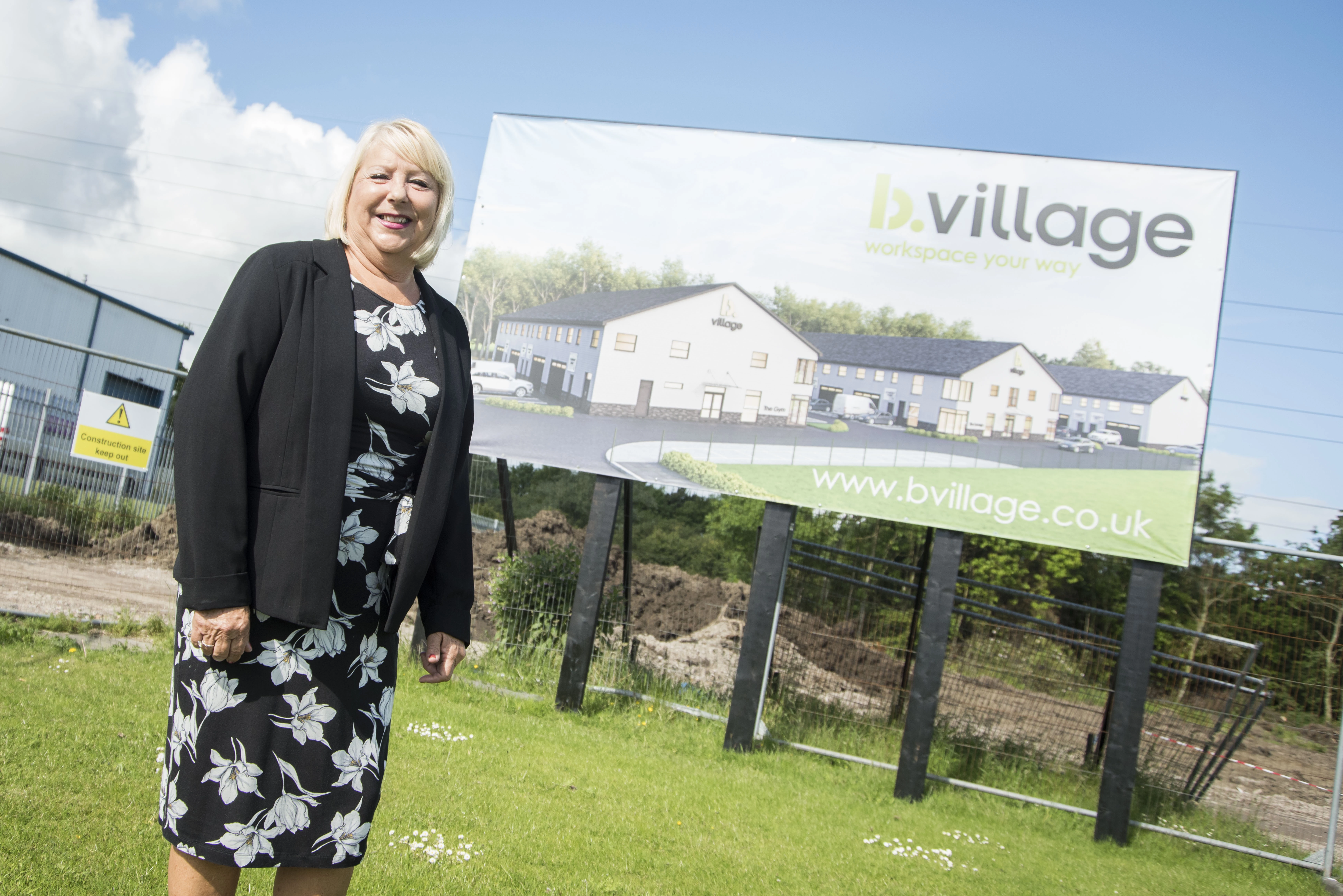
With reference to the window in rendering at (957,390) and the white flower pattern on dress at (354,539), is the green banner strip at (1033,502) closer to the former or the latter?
the window in rendering at (957,390)

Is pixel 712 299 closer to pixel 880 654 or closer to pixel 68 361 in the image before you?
pixel 880 654

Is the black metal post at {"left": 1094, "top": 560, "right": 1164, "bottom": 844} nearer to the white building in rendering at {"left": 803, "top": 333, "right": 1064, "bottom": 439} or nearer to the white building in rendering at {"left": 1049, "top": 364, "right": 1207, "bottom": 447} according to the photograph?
the white building in rendering at {"left": 1049, "top": 364, "right": 1207, "bottom": 447}

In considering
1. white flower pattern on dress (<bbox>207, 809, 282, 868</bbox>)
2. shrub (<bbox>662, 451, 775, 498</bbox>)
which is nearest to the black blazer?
white flower pattern on dress (<bbox>207, 809, 282, 868</bbox>)

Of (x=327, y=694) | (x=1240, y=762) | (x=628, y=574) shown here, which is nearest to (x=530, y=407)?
(x=628, y=574)

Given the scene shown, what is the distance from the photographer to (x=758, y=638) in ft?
18.8

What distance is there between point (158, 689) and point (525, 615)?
2766 millimetres

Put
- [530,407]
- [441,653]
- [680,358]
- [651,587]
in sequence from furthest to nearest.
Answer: [651,587]
[530,407]
[680,358]
[441,653]

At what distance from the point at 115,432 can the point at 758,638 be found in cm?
477

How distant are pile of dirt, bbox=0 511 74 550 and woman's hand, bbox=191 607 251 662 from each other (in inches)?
229

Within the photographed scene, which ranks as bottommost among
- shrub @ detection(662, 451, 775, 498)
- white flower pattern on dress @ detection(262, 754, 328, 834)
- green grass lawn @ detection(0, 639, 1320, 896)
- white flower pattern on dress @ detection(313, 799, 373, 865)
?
green grass lawn @ detection(0, 639, 1320, 896)

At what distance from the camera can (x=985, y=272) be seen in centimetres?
559

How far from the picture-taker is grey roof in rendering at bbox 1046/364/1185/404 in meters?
5.25

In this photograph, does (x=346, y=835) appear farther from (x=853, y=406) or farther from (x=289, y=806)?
(x=853, y=406)

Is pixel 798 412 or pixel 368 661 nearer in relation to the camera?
pixel 368 661
